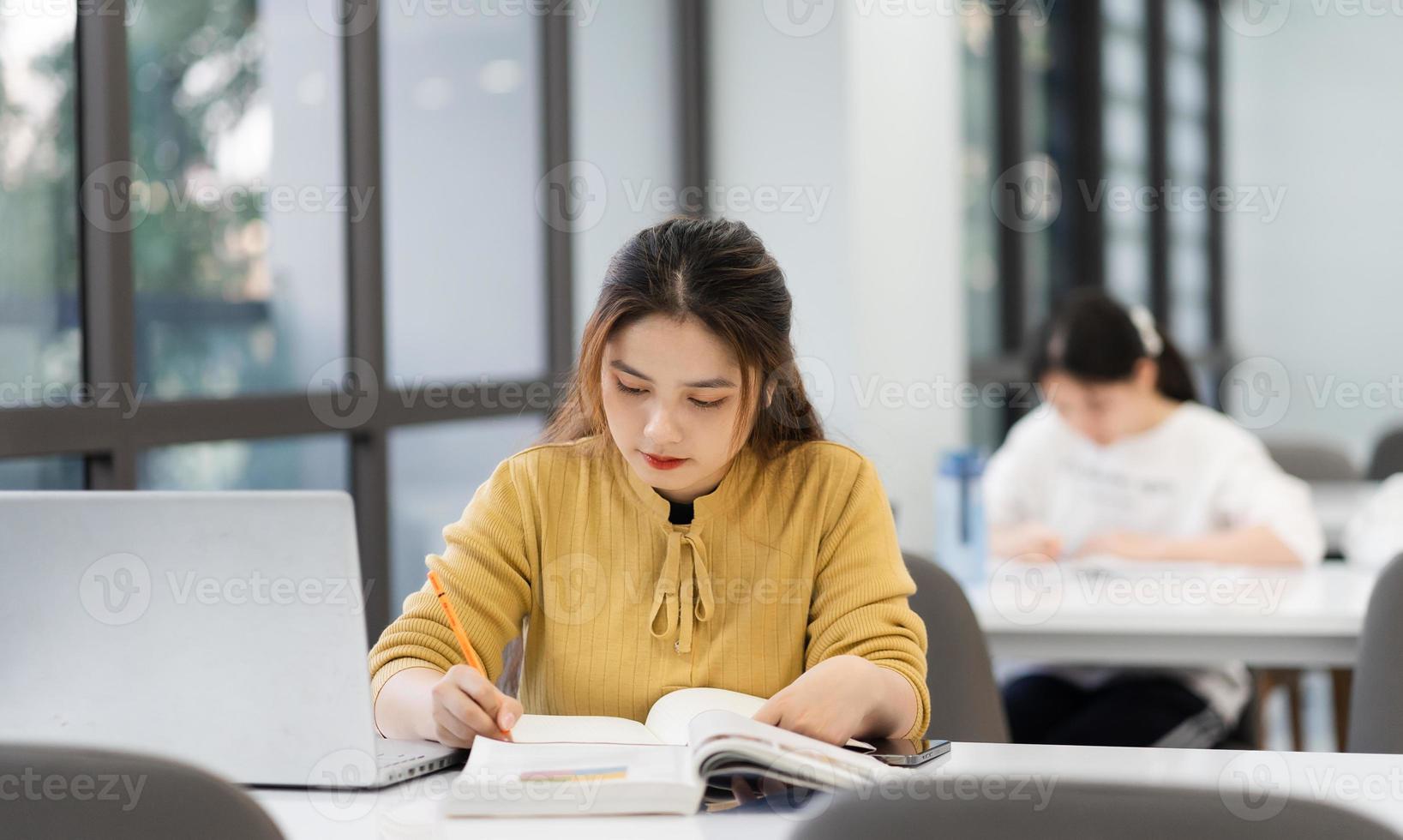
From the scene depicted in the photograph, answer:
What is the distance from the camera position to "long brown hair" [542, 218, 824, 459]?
1337mm

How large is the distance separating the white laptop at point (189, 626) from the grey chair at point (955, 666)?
802 mm

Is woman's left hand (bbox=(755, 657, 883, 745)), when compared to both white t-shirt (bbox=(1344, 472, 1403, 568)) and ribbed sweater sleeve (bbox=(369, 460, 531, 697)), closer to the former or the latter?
ribbed sweater sleeve (bbox=(369, 460, 531, 697))

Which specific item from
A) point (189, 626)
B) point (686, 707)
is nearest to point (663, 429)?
point (686, 707)

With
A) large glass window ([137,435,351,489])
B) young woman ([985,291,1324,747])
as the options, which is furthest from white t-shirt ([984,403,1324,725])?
large glass window ([137,435,351,489])

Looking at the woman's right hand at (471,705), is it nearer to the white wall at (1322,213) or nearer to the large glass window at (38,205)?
the large glass window at (38,205)

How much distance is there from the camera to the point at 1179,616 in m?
2.10

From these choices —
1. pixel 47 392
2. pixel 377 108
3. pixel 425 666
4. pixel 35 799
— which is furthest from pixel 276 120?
pixel 35 799

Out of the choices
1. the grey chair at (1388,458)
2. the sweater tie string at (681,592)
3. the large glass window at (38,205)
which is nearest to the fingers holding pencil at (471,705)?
the sweater tie string at (681,592)

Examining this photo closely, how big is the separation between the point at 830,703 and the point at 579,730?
0.77 ft

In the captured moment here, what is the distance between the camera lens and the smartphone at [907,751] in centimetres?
116

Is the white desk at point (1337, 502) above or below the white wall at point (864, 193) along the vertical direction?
below

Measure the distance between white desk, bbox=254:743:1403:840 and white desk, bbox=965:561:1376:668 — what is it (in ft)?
2.68

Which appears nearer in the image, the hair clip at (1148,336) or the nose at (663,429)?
the nose at (663,429)

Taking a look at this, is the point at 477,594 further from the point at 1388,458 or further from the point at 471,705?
the point at 1388,458
